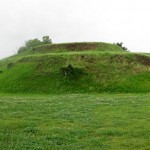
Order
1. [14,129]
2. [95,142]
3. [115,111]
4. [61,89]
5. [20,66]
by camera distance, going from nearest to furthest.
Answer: [95,142]
[14,129]
[115,111]
[61,89]
[20,66]

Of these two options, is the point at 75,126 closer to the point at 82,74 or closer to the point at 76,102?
the point at 76,102

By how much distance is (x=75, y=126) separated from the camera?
23719 millimetres

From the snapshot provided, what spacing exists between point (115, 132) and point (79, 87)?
31445mm

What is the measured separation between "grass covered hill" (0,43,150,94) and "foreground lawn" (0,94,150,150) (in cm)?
1762

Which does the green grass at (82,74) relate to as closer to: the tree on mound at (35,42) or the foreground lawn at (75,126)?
the foreground lawn at (75,126)

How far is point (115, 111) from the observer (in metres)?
30.3

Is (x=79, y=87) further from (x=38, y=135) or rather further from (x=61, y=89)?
(x=38, y=135)

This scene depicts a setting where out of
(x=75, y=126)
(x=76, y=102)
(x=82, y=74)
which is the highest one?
(x=82, y=74)

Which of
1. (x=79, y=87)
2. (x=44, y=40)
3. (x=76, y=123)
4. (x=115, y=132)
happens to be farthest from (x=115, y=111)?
(x=44, y=40)

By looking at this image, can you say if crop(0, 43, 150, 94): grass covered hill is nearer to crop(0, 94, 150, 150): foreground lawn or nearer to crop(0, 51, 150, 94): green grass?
crop(0, 51, 150, 94): green grass

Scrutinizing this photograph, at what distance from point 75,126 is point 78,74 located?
32.6 m

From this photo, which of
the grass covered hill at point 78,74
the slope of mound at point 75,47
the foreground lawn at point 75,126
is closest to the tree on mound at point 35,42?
the slope of mound at point 75,47

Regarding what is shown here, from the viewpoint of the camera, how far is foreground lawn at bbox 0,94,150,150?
19.0 metres

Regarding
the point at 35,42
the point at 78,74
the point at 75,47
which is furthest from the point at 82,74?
the point at 35,42
